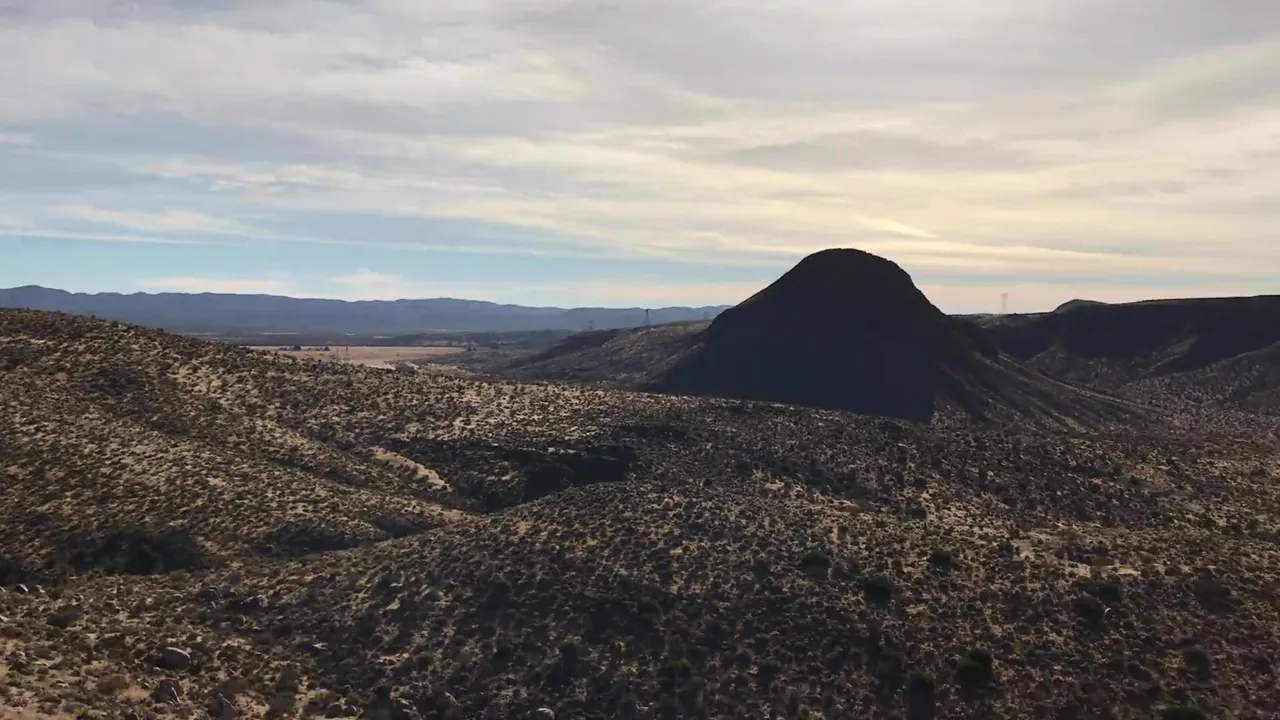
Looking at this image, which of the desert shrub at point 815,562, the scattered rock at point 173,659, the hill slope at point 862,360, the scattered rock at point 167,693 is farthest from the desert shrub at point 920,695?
the hill slope at point 862,360

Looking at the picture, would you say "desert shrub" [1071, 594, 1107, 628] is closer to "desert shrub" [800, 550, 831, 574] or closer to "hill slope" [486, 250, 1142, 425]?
"desert shrub" [800, 550, 831, 574]

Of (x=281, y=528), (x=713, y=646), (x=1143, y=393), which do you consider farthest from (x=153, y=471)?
(x=1143, y=393)

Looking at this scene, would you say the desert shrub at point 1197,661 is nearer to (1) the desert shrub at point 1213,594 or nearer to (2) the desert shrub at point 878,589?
(1) the desert shrub at point 1213,594

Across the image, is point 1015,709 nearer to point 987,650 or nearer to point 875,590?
point 987,650

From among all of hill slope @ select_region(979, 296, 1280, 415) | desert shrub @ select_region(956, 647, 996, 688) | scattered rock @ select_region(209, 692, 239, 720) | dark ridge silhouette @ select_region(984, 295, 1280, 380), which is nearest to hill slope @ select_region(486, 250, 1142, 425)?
hill slope @ select_region(979, 296, 1280, 415)

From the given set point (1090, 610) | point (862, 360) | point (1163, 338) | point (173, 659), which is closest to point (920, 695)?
point (1090, 610)
